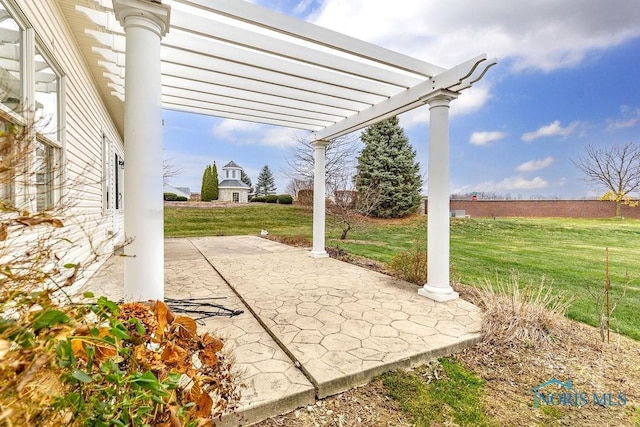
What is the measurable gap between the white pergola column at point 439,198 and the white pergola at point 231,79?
0.01 m

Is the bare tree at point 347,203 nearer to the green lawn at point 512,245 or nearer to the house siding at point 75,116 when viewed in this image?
the green lawn at point 512,245

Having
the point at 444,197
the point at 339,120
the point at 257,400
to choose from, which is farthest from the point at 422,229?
the point at 257,400

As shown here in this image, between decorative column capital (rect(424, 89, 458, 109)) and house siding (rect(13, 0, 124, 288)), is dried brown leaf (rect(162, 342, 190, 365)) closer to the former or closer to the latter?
house siding (rect(13, 0, 124, 288))

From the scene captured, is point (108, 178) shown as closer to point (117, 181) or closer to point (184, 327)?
point (117, 181)

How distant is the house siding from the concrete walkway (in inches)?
36.9

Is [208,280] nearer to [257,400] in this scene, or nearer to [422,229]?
[257,400]

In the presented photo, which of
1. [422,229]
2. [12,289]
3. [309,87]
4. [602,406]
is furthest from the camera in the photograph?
[422,229]

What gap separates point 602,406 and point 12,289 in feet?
11.3

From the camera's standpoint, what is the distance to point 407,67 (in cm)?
384

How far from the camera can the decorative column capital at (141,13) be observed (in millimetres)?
2404

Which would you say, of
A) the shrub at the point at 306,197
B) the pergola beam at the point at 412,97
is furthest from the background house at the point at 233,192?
the pergola beam at the point at 412,97

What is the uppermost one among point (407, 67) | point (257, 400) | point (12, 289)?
point (407, 67)

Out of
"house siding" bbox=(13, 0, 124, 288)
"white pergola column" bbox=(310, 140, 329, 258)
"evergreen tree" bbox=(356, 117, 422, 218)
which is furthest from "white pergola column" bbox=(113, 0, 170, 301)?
"evergreen tree" bbox=(356, 117, 422, 218)

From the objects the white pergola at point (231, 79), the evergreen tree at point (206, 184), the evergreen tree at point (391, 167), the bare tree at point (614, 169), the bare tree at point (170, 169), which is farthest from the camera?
the evergreen tree at point (206, 184)
